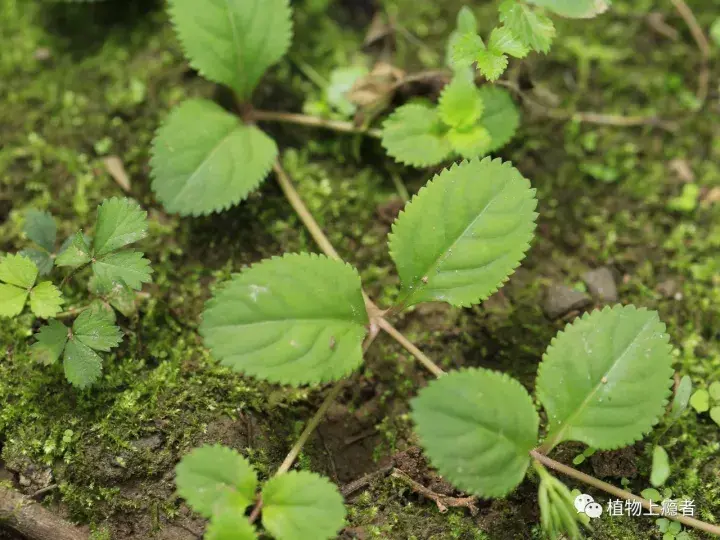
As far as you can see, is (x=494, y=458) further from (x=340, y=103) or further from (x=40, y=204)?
(x=40, y=204)

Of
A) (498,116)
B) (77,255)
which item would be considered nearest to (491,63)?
(498,116)

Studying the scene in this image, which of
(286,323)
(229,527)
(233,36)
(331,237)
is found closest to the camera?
(229,527)

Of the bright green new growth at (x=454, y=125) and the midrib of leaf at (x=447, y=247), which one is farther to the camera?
the bright green new growth at (x=454, y=125)

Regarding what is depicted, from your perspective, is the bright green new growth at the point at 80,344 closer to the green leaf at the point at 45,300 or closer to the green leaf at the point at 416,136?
the green leaf at the point at 45,300

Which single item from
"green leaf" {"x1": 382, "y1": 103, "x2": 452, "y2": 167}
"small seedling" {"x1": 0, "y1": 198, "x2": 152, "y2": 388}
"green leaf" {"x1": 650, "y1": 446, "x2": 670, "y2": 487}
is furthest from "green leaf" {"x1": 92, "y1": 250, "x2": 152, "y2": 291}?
"green leaf" {"x1": 650, "y1": 446, "x2": 670, "y2": 487}

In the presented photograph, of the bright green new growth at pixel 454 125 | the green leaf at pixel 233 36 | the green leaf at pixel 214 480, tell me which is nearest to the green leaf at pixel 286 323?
the green leaf at pixel 214 480

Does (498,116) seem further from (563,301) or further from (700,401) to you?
(700,401)

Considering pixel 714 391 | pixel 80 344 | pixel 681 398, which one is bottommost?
pixel 714 391
